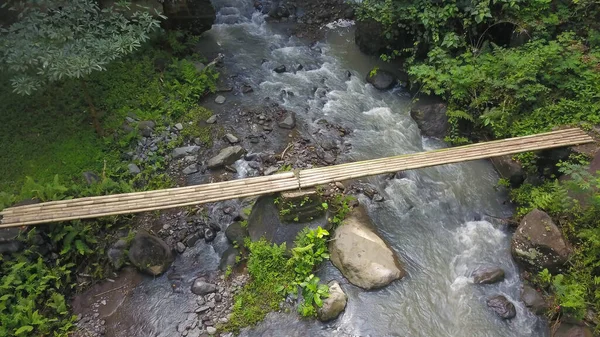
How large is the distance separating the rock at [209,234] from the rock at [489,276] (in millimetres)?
5257

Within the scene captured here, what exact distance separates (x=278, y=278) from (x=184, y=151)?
4236 mm

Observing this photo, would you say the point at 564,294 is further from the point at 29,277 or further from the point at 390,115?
the point at 29,277

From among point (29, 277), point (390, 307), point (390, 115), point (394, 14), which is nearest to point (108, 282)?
point (29, 277)

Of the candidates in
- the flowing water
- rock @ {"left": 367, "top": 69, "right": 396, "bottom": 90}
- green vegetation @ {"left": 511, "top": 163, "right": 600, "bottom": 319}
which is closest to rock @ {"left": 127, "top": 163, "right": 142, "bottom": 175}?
the flowing water

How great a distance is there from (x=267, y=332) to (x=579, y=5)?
10.0m

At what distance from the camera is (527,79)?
8.93 metres

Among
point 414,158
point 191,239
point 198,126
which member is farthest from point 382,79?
point 191,239

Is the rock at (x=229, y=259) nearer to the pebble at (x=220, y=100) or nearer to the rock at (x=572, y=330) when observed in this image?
the pebble at (x=220, y=100)

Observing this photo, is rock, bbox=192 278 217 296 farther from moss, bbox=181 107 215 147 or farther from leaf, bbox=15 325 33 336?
moss, bbox=181 107 215 147

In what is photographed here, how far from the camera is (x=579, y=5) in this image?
9219mm

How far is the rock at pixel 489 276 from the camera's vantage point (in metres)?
7.45

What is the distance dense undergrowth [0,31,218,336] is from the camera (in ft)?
23.0

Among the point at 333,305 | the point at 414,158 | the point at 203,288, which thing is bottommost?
Answer: the point at 203,288

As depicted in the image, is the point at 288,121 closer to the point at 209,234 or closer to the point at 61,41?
the point at 209,234
